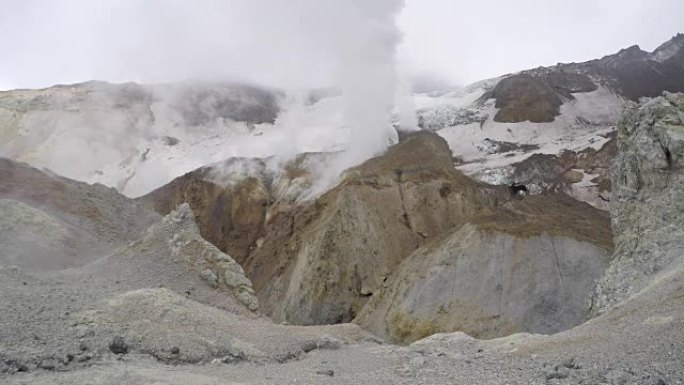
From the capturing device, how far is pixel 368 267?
43875mm

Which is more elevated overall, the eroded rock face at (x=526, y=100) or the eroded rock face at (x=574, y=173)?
the eroded rock face at (x=526, y=100)

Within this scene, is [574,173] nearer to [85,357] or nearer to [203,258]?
[203,258]

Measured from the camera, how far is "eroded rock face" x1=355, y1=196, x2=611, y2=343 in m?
32.1

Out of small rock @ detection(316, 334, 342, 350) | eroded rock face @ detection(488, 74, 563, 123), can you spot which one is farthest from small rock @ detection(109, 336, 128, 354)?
eroded rock face @ detection(488, 74, 563, 123)

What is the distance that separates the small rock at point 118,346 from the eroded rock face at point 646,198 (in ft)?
53.5

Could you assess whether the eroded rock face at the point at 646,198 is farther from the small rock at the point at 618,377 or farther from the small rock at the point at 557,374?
the small rock at the point at 618,377

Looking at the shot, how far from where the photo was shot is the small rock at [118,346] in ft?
52.0

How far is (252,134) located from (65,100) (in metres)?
28.2

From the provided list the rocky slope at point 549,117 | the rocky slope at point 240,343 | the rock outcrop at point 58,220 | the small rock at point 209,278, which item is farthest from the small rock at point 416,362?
the rocky slope at point 549,117

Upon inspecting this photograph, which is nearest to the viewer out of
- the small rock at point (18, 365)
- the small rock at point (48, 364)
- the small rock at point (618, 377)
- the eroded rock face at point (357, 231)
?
the small rock at point (618, 377)

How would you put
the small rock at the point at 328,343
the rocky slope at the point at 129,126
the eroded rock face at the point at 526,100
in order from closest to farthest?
the small rock at the point at 328,343
the eroded rock face at the point at 526,100
the rocky slope at the point at 129,126

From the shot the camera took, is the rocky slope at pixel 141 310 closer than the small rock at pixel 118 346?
Yes

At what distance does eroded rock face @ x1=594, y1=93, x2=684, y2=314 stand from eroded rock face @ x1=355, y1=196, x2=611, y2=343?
694cm

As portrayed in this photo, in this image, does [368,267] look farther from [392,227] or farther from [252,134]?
[252,134]
